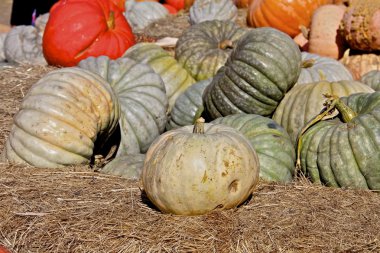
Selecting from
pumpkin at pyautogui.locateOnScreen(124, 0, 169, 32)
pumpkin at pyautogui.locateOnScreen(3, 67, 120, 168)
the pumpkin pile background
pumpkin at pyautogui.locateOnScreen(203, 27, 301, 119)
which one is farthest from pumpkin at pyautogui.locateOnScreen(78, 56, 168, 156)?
pumpkin at pyautogui.locateOnScreen(124, 0, 169, 32)

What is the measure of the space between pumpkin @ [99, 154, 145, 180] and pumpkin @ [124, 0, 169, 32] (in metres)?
5.17

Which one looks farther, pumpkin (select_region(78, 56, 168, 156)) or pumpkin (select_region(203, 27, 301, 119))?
pumpkin (select_region(78, 56, 168, 156))

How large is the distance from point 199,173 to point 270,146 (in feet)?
4.11

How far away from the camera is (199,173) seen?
3006mm

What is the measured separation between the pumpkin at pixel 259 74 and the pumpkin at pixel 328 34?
1603 millimetres

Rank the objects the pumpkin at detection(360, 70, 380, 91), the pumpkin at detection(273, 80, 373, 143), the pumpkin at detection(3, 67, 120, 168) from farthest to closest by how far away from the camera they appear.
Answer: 1. the pumpkin at detection(360, 70, 380, 91)
2. the pumpkin at detection(273, 80, 373, 143)
3. the pumpkin at detection(3, 67, 120, 168)

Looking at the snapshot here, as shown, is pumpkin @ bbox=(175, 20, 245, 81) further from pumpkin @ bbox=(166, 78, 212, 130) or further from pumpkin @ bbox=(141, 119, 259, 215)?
pumpkin @ bbox=(141, 119, 259, 215)

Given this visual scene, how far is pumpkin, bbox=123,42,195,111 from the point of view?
5737mm

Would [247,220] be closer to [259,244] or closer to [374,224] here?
[259,244]

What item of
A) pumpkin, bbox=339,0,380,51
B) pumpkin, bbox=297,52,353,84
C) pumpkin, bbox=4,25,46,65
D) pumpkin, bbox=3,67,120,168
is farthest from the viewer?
pumpkin, bbox=4,25,46,65

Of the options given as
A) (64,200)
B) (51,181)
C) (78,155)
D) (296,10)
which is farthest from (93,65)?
(296,10)

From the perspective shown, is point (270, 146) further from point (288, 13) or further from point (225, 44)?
point (288, 13)

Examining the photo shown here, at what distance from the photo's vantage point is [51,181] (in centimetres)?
366

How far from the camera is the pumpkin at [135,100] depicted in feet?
15.9
